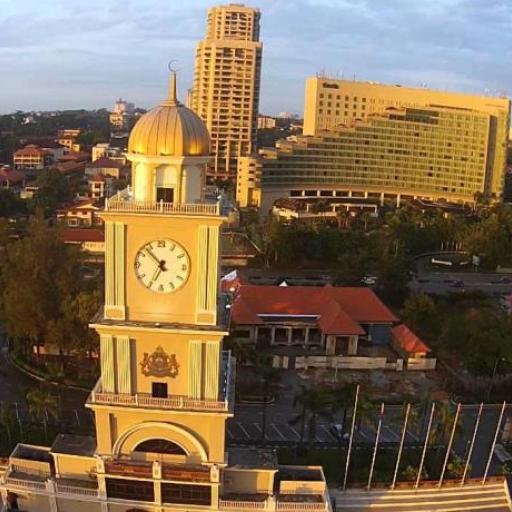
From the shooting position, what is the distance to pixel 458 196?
111 meters

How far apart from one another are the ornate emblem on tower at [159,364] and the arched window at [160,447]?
7.88 ft

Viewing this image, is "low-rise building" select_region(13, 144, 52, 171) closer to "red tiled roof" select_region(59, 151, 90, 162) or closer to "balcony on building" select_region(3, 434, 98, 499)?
"red tiled roof" select_region(59, 151, 90, 162)

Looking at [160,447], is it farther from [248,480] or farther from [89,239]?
[89,239]

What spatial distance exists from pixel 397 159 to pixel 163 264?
9338 centimetres

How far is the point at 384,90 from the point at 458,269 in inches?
2566

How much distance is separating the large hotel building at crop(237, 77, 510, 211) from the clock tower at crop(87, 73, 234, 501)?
262 feet

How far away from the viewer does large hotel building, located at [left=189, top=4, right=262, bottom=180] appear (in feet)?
383

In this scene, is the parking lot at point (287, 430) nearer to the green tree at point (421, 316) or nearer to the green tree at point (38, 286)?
the green tree at point (38, 286)

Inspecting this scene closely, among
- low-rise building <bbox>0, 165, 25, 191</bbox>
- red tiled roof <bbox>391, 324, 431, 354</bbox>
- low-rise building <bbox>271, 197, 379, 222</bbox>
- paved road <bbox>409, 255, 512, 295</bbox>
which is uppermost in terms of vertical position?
low-rise building <bbox>0, 165, 25, 191</bbox>

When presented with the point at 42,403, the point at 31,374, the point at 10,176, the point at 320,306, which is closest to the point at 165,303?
the point at 42,403

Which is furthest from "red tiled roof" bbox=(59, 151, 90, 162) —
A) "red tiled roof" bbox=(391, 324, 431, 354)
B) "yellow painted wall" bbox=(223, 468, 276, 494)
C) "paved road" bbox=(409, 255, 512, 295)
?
"yellow painted wall" bbox=(223, 468, 276, 494)

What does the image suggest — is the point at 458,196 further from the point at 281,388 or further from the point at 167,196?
the point at 167,196

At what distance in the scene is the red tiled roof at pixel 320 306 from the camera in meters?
42.2

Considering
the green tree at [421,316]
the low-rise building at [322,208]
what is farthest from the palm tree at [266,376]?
the low-rise building at [322,208]
